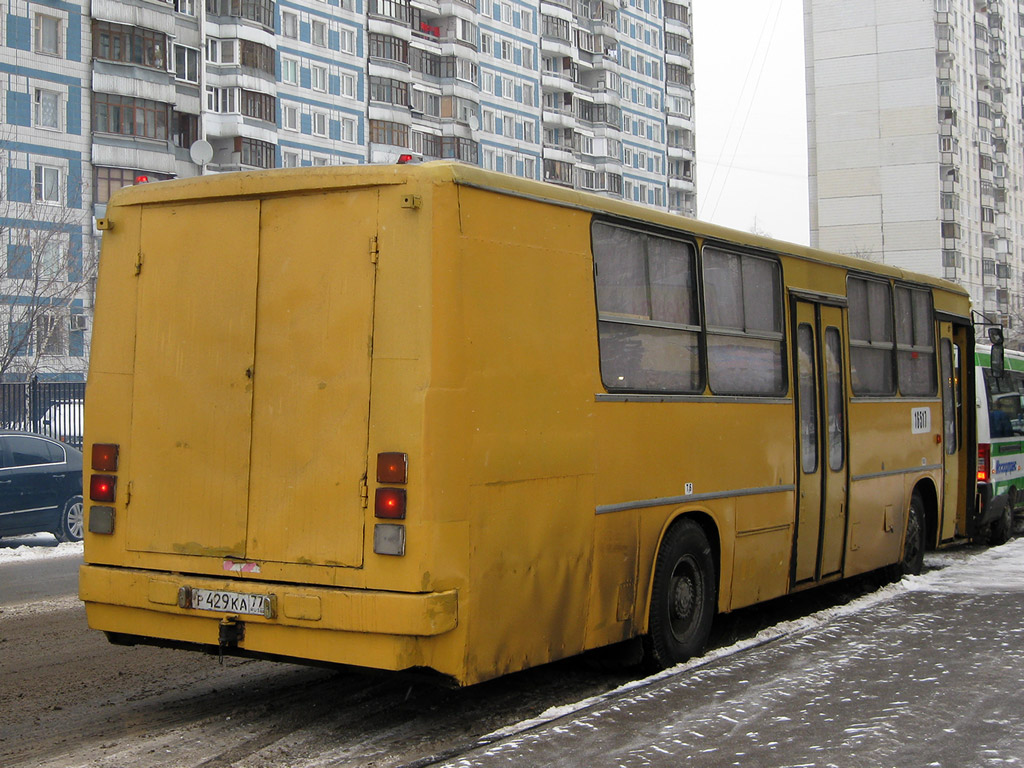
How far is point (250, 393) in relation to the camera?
6992 mm

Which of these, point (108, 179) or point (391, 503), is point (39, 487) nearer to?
point (391, 503)

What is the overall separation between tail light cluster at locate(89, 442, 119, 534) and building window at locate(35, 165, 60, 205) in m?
43.6

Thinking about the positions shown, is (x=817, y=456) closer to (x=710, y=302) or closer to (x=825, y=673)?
(x=710, y=302)

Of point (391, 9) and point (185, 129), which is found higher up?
point (391, 9)

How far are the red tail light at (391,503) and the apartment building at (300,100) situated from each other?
324 inches

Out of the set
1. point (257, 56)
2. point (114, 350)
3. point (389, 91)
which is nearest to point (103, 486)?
point (114, 350)

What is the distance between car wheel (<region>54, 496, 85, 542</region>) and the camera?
1881cm

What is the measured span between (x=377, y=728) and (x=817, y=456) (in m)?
5.11

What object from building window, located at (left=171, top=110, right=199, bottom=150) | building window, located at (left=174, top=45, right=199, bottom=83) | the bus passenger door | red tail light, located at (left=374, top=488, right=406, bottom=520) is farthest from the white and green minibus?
building window, located at (left=174, top=45, right=199, bottom=83)

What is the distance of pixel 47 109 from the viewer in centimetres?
4900

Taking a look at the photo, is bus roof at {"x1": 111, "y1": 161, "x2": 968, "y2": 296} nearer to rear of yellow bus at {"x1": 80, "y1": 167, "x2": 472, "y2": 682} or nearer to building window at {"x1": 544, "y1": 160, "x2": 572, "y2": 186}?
rear of yellow bus at {"x1": 80, "y1": 167, "x2": 472, "y2": 682}

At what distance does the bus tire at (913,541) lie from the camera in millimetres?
12984

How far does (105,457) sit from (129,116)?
46.5 m

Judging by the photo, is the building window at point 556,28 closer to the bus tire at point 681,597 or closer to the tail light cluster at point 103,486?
the bus tire at point 681,597
